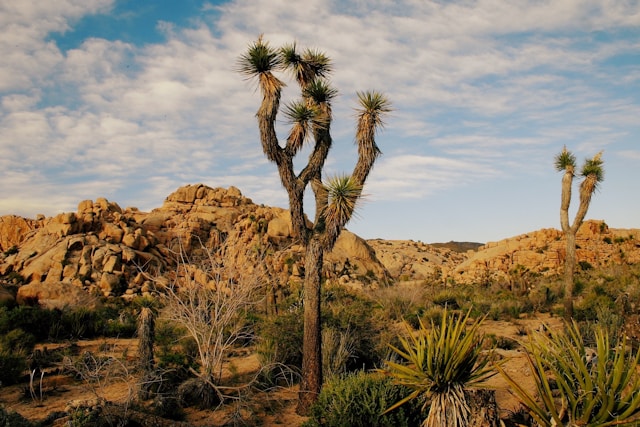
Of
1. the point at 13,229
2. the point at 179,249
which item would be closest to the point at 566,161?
the point at 179,249

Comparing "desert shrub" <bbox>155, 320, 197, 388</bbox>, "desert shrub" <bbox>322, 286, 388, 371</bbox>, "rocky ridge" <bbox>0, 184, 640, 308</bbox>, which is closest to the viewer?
"desert shrub" <bbox>155, 320, 197, 388</bbox>

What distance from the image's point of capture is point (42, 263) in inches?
1123

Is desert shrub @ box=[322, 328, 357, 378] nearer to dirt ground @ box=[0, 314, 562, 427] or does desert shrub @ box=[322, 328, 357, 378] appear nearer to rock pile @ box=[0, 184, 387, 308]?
dirt ground @ box=[0, 314, 562, 427]

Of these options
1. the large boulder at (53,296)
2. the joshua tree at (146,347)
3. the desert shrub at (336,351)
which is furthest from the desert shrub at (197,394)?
the large boulder at (53,296)

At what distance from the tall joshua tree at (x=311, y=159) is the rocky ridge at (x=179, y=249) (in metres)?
13.6

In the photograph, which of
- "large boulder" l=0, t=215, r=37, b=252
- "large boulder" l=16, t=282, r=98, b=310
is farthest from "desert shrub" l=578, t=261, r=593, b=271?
"large boulder" l=0, t=215, r=37, b=252

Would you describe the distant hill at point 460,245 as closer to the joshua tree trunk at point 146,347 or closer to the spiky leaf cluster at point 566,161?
the spiky leaf cluster at point 566,161

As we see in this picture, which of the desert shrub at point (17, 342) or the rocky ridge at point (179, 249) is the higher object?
the rocky ridge at point (179, 249)

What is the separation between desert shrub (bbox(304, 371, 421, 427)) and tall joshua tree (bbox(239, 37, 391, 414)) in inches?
63.3

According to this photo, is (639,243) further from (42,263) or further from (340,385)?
(42,263)

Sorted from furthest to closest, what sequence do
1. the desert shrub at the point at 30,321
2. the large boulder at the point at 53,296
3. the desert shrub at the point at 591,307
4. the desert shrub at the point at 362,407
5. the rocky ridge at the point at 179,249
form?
the rocky ridge at the point at 179,249
the large boulder at the point at 53,296
the desert shrub at the point at 591,307
the desert shrub at the point at 30,321
the desert shrub at the point at 362,407

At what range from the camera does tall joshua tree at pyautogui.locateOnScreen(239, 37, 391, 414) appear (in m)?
9.32

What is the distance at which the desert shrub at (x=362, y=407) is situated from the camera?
7.06 metres

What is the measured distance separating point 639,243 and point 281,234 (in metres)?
24.4
